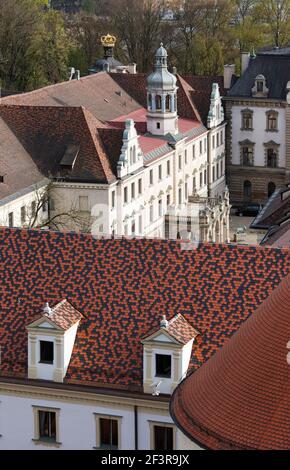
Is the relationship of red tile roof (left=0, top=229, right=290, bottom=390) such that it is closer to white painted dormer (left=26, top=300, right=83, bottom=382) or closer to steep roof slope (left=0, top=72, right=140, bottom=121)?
white painted dormer (left=26, top=300, right=83, bottom=382)

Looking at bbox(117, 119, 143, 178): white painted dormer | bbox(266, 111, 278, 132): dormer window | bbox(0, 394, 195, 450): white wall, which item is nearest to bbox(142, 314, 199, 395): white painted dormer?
bbox(0, 394, 195, 450): white wall

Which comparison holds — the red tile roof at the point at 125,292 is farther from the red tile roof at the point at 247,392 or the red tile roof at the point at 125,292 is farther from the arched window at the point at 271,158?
the arched window at the point at 271,158

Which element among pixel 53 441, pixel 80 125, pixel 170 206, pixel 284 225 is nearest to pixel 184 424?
pixel 53 441

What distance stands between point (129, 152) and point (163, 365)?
1706 inches

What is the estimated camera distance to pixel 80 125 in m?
79.8

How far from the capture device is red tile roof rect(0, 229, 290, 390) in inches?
1529

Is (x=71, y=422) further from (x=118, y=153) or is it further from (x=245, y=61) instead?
(x=245, y=61)

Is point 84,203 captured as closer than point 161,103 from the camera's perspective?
Yes

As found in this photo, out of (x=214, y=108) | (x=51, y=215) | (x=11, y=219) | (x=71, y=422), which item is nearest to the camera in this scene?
(x=71, y=422)

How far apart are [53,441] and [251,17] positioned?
114242 mm

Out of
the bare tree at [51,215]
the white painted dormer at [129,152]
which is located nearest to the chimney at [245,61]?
the white painted dormer at [129,152]

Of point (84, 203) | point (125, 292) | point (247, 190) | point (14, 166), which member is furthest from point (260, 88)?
point (125, 292)

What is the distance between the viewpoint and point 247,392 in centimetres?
3066
